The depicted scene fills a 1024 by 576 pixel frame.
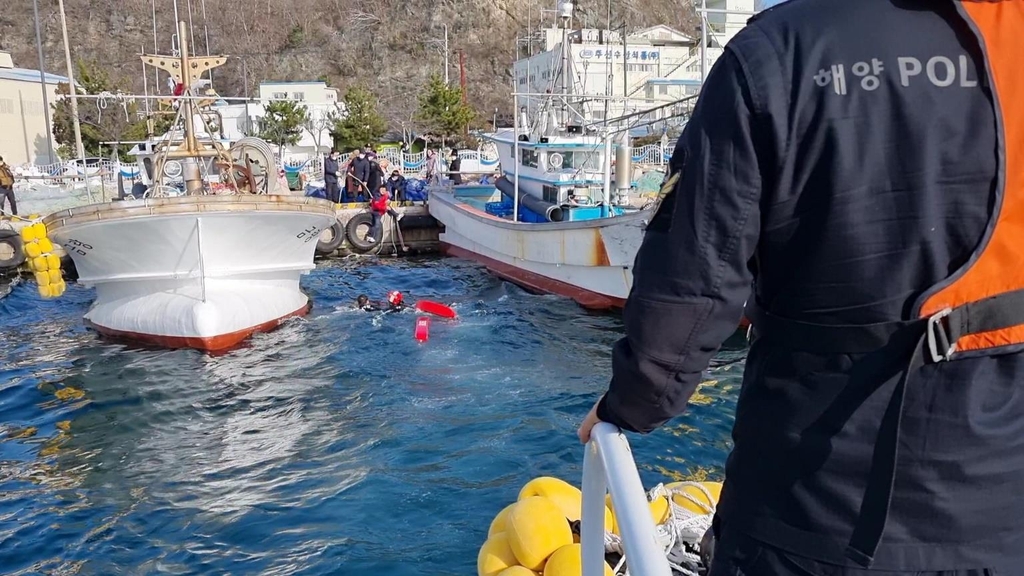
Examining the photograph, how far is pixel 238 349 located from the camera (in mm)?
10383

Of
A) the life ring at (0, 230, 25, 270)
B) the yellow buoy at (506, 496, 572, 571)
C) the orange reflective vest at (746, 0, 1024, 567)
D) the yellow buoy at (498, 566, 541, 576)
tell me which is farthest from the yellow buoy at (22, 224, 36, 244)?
the orange reflective vest at (746, 0, 1024, 567)

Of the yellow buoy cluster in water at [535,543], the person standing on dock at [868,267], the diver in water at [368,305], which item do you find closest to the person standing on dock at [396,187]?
the diver in water at [368,305]

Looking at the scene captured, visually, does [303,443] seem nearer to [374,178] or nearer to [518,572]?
[518,572]

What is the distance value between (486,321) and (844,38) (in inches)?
420

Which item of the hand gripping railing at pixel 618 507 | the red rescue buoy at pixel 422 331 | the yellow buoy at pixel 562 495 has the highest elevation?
the hand gripping railing at pixel 618 507

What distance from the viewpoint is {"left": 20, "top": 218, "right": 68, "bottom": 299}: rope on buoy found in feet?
35.9

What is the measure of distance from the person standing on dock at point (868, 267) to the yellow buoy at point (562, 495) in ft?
6.93

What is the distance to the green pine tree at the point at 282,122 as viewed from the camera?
38750 millimetres

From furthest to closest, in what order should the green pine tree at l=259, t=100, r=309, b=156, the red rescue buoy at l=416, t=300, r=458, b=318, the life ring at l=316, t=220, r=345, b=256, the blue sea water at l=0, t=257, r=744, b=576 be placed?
the green pine tree at l=259, t=100, r=309, b=156 < the life ring at l=316, t=220, r=345, b=256 < the red rescue buoy at l=416, t=300, r=458, b=318 < the blue sea water at l=0, t=257, r=744, b=576

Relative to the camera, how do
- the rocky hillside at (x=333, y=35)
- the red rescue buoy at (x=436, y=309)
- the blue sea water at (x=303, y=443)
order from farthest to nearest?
the rocky hillside at (x=333, y=35)
the red rescue buoy at (x=436, y=309)
the blue sea water at (x=303, y=443)

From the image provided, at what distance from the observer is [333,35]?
217ft

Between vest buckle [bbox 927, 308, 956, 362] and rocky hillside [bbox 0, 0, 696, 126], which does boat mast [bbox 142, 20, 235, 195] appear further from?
rocky hillside [bbox 0, 0, 696, 126]

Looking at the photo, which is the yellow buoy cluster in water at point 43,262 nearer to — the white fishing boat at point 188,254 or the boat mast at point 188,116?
the white fishing boat at point 188,254

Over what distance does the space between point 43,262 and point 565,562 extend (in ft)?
34.7
